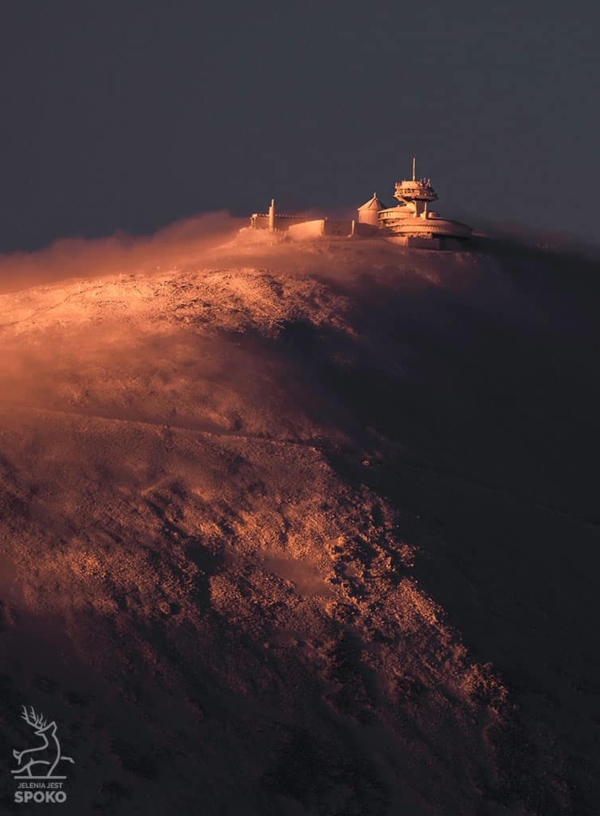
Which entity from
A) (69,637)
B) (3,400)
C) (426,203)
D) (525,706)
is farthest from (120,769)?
(426,203)

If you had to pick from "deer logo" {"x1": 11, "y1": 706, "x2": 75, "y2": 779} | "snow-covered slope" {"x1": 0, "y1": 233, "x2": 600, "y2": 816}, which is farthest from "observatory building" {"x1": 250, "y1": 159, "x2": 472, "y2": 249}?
"deer logo" {"x1": 11, "y1": 706, "x2": 75, "y2": 779}

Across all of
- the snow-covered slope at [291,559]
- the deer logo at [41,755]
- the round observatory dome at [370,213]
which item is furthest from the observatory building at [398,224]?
the deer logo at [41,755]

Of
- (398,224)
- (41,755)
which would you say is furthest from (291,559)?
(398,224)

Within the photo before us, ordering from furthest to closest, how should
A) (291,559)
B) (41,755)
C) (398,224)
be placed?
(398,224), (291,559), (41,755)

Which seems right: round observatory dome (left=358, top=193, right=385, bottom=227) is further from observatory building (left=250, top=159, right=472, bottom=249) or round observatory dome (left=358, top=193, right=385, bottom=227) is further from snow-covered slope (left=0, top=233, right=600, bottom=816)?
snow-covered slope (left=0, top=233, right=600, bottom=816)

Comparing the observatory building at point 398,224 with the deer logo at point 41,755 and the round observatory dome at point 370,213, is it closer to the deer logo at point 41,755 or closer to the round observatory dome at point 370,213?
the round observatory dome at point 370,213

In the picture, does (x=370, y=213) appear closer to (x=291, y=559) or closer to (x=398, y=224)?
(x=398, y=224)

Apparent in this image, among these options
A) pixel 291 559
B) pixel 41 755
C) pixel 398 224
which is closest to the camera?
pixel 41 755
